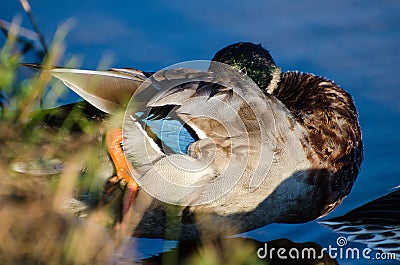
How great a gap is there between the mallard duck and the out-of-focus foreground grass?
269mm

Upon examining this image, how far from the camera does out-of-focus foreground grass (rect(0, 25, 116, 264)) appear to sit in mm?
2354

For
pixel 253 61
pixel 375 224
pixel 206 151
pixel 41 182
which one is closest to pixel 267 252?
pixel 375 224

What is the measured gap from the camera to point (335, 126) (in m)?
4.15

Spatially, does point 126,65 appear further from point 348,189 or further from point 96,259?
point 96,259

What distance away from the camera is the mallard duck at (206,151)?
347 cm

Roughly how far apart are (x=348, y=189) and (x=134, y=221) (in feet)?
4.49

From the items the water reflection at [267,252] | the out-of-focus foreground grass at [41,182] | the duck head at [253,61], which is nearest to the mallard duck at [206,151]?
the water reflection at [267,252]
